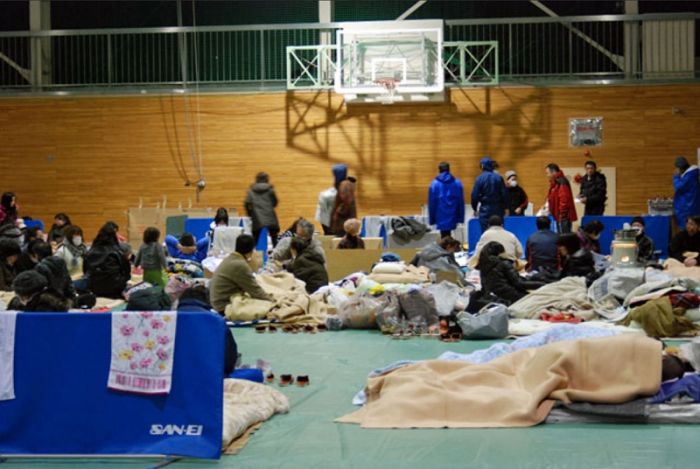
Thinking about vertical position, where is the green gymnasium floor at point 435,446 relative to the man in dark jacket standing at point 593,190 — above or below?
below

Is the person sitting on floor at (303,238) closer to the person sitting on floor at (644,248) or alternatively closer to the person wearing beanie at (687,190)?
the person sitting on floor at (644,248)

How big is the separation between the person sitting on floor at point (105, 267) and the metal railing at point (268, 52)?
8930mm

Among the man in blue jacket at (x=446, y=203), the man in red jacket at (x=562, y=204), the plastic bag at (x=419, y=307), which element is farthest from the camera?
the man in blue jacket at (x=446, y=203)

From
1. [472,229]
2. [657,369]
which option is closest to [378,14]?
[472,229]

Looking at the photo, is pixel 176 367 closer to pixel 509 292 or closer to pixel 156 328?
pixel 156 328

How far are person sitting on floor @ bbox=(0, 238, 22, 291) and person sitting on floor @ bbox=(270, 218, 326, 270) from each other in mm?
3347

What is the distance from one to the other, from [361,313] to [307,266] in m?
2.23

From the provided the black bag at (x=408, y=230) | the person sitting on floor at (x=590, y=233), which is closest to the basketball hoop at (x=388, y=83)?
the black bag at (x=408, y=230)

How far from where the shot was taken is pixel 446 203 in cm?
1911

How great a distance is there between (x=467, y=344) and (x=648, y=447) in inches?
159

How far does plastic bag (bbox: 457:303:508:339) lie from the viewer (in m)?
10.7

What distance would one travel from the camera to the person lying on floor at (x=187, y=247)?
1630 centimetres

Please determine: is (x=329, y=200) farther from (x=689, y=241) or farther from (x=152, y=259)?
(x=689, y=241)

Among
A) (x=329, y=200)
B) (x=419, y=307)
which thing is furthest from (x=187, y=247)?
(x=419, y=307)
